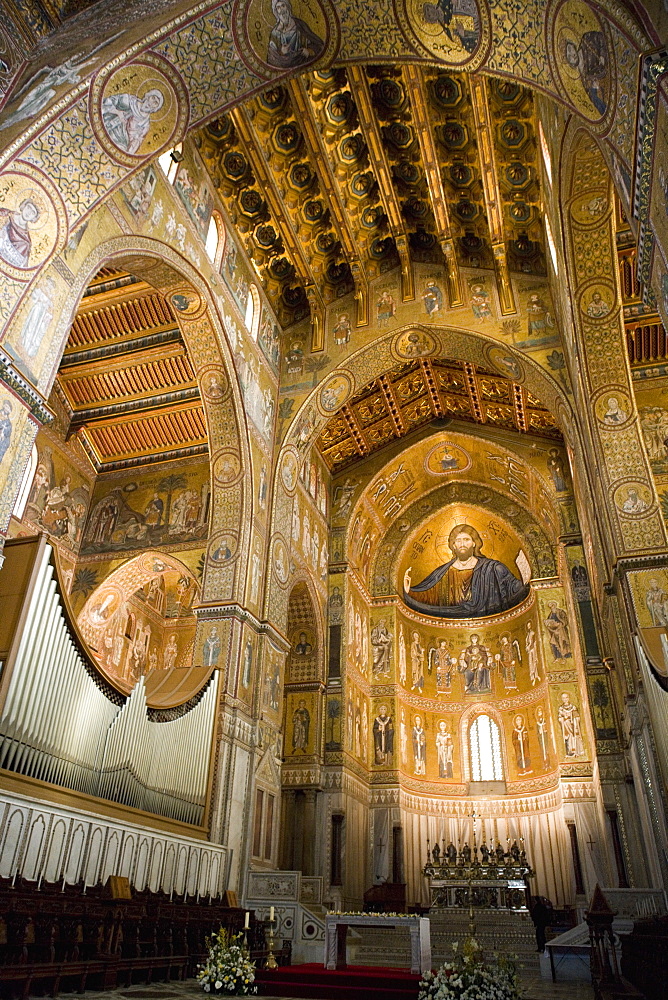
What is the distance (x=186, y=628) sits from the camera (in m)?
20.2

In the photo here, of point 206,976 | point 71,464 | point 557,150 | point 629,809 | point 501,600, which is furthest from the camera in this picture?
point 501,600

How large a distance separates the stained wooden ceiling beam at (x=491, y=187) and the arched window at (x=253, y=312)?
557cm

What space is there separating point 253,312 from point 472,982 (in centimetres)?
1408

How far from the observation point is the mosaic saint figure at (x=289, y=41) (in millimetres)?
9250

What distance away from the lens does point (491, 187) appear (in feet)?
49.1

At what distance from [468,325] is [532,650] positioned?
1112 cm

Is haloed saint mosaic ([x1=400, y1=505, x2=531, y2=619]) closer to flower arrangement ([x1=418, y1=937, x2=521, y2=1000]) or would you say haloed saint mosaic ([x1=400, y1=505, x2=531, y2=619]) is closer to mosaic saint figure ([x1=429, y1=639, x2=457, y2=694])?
mosaic saint figure ([x1=429, y1=639, x2=457, y2=694])

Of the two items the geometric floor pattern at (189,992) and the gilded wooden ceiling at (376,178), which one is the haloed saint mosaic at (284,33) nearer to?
the gilded wooden ceiling at (376,178)

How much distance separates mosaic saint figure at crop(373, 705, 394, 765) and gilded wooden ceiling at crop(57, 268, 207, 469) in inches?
373

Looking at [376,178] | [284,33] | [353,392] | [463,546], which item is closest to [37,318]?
[284,33]

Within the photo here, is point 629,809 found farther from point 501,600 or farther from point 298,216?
point 298,216

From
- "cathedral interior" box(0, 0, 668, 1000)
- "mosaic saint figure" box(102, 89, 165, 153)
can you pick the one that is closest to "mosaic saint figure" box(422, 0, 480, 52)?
"cathedral interior" box(0, 0, 668, 1000)

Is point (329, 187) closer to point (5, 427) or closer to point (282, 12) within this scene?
point (282, 12)

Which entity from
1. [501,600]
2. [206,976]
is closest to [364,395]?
[501,600]
